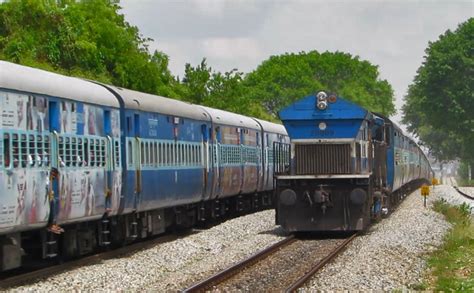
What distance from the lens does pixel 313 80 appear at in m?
105

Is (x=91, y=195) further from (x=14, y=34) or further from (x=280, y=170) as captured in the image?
(x=14, y=34)

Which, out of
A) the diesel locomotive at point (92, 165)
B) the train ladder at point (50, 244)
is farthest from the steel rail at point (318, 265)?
the train ladder at point (50, 244)

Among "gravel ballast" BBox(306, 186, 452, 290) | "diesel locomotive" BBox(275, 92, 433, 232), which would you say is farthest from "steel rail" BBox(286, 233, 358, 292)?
"diesel locomotive" BBox(275, 92, 433, 232)

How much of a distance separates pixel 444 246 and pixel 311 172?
396 cm

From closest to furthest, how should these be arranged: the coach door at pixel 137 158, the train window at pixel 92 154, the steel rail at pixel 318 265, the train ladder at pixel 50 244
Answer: the steel rail at pixel 318 265
the train ladder at pixel 50 244
the train window at pixel 92 154
the coach door at pixel 137 158

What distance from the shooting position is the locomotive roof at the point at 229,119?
2833cm

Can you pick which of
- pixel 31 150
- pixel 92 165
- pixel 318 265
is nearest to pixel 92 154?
pixel 92 165

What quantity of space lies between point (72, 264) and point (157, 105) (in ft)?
19.1

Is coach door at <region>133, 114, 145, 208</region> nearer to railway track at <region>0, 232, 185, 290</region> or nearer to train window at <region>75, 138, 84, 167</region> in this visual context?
railway track at <region>0, 232, 185, 290</region>

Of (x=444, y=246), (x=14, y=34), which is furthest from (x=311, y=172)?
(x=14, y=34)

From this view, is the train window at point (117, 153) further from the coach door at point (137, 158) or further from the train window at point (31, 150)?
the train window at point (31, 150)

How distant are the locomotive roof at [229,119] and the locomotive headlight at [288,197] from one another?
5637 mm

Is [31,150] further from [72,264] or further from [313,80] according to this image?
[313,80]

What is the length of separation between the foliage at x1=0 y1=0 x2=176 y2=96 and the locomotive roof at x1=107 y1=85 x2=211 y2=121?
7.40m
